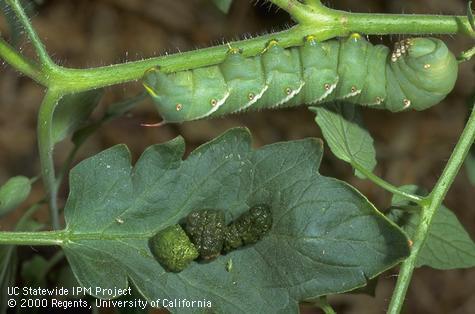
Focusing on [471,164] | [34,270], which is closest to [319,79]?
[471,164]

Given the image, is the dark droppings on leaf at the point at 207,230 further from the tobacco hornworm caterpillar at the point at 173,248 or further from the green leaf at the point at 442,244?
the green leaf at the point at 442,244

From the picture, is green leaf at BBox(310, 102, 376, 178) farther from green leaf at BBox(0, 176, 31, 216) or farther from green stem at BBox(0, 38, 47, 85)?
green leaf at BBox(0, 176, 31, 216)

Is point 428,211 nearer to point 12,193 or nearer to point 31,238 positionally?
point 31,238

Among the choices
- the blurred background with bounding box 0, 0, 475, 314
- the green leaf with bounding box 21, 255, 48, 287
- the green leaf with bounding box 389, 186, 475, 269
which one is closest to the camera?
the green leaf with bounding box 389, 186, 475, 269

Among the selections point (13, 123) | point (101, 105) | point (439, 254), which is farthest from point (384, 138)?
point (439, 254)

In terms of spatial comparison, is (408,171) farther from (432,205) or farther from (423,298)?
(432,205)

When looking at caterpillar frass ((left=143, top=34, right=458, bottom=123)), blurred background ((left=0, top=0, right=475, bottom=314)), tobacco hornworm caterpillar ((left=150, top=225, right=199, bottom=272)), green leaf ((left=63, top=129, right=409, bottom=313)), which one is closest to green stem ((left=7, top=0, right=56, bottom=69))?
green leaf ((left=63, top=129, right=409, bottom=313))
